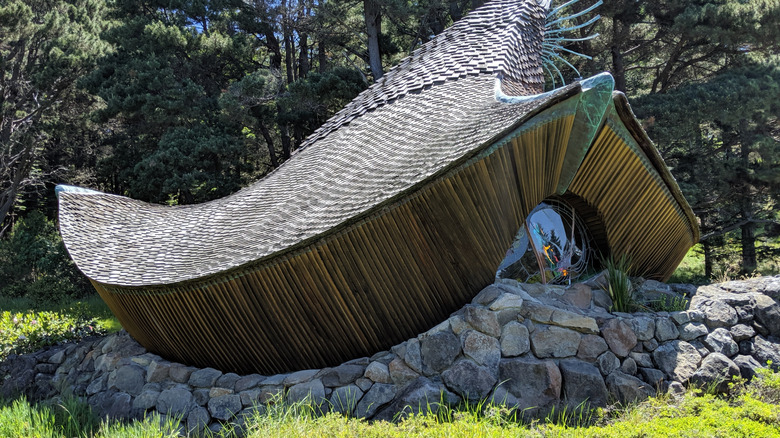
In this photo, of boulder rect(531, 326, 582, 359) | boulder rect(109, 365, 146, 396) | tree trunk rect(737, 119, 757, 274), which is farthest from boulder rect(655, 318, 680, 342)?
tree trunk rect(737, 119, 757, 274)

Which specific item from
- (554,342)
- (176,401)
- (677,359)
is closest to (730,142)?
(677,359)

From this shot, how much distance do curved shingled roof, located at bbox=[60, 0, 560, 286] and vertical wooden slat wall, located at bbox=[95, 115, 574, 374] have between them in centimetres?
22

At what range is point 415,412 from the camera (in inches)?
201

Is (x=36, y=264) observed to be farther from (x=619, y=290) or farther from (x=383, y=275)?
(x=619, y=290)

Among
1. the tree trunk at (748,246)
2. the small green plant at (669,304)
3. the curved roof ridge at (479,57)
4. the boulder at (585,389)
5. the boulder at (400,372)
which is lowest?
the tree trunk at (748,246)

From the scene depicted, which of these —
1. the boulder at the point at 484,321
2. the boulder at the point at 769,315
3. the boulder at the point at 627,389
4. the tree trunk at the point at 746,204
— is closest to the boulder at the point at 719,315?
the boulder at the point at 769,315

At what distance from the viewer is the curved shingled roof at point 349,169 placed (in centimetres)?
535

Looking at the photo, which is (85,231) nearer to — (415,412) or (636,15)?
(415,412)

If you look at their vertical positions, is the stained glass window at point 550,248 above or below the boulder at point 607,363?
above

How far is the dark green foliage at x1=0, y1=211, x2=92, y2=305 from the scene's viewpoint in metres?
14.8

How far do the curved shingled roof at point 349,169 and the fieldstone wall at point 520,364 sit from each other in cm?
124

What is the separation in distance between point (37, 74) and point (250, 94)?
554 centimetres

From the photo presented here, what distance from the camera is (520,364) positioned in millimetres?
5297

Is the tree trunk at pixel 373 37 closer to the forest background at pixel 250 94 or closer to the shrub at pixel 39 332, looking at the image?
the forest background at pixel 250 94
